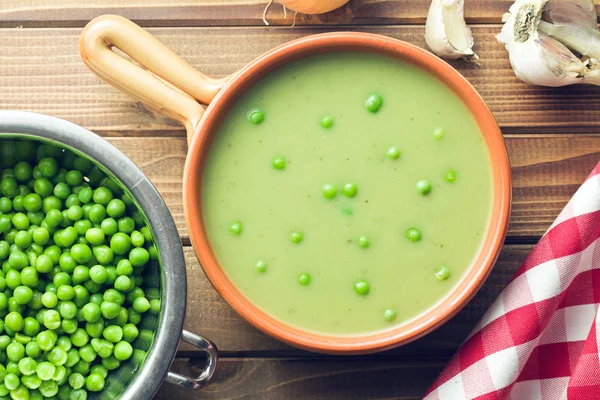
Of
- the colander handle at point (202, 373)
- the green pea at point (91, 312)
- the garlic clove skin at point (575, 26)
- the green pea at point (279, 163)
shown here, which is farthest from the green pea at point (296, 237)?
the garlic clove skin at point (575, 26)

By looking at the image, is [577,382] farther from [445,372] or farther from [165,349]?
[165,349]

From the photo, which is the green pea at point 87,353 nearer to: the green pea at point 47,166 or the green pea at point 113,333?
the green pea at point 113,333

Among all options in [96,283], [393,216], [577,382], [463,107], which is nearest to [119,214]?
[96,283]

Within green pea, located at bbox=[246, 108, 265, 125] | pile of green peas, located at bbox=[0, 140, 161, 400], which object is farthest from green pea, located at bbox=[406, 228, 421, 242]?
pile of green peas, located at bbox=[0, 140, 161, 400]

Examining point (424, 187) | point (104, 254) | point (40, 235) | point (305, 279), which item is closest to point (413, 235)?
point (424, 187)

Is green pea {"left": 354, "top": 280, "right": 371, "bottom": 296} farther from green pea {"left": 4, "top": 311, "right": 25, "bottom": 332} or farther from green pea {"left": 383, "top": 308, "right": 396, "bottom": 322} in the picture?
green pea {"left": 4, "top": 311, "right": 25, "bottom": 332}

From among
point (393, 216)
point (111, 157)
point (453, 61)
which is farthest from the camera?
point (453, 61)
